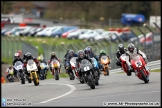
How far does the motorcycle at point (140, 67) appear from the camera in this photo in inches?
764

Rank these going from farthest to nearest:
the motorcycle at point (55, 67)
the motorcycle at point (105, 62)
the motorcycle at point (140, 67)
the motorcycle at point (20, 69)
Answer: the motorcycle at point (105, 62) → the motorcycle at point (55, 67) → the motorcycle at point (20, 69) → the motorcycle at point (140, 67)

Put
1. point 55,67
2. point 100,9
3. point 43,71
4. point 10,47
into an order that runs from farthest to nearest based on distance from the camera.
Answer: point 100,9 < point 10,47 < point 43,71 < point 55,67

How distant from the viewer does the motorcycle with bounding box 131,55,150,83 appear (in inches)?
764

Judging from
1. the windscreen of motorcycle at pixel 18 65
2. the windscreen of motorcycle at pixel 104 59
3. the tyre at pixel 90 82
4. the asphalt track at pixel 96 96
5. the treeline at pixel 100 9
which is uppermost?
the treeline at pixel 100 9

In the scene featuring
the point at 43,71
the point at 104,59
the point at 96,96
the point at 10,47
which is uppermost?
the point at 10,47

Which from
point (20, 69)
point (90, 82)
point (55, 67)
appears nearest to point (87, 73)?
point (90, 82)

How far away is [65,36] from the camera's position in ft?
220

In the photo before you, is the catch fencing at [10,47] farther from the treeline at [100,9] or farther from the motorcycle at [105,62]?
the treeline at [100,9]

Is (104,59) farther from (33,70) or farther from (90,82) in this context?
(90,82)

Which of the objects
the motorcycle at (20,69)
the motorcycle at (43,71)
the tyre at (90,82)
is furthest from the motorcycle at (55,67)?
the tyre at (90,82)

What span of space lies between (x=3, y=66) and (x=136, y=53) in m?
30.4

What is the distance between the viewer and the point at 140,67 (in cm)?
1944

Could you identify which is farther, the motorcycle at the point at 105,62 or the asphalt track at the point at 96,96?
the motorcycle at the point at 105,62

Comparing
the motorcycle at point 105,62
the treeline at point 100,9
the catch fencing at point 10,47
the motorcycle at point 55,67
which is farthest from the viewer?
the treeline at point 100,9
